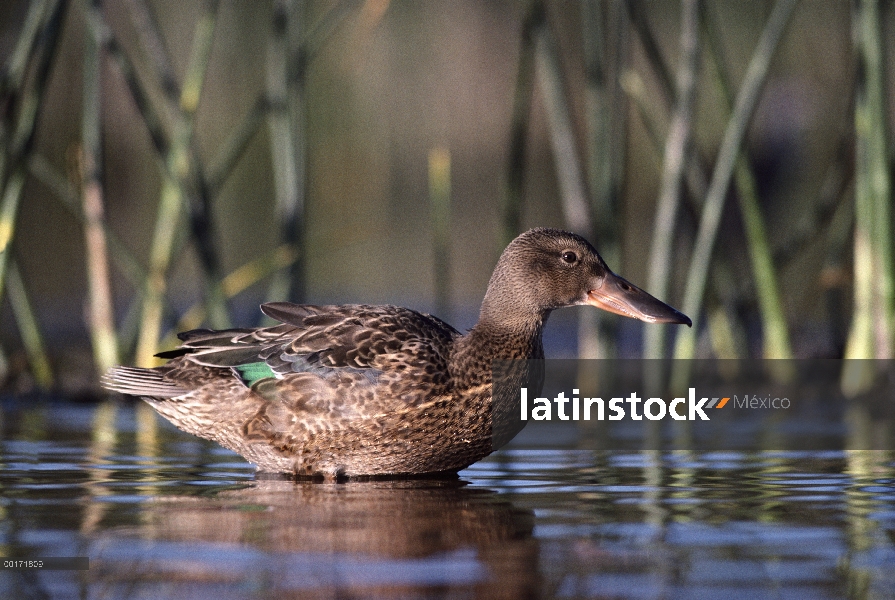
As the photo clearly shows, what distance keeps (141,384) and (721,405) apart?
359 cm

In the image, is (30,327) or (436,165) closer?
(436,165)

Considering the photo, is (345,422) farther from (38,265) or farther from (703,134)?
(703,134)

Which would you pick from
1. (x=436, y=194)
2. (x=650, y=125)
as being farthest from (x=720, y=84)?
(x=436, y=194)

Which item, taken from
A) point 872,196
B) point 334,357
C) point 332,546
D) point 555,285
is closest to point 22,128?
point 334,357

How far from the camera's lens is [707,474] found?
571cm

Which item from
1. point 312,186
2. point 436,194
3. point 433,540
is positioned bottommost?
point 433,540

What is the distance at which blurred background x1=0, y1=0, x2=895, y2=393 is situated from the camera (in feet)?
25.0

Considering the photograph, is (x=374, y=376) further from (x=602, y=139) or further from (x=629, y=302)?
(x=602, y=139)

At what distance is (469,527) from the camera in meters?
4.43

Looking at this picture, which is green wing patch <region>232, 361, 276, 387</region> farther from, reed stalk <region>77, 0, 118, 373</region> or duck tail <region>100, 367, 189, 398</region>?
reed stalk <region>77, 0, 118, 373</region>

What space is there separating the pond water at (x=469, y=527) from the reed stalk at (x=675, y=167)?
1.30m

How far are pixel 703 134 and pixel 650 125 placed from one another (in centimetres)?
987

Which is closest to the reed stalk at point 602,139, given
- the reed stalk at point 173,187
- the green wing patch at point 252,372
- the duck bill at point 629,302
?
the duck bill at point 629,302

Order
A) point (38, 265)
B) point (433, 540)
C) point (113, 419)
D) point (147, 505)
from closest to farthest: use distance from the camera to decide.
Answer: point (433, 540), point (147, 505), point (113, 419), point (38, 265)
